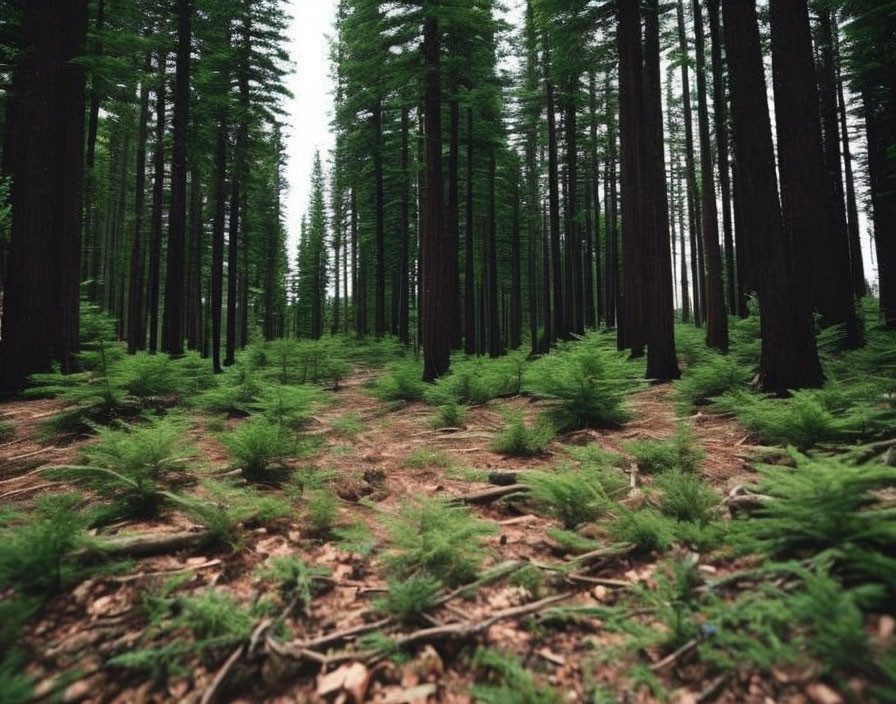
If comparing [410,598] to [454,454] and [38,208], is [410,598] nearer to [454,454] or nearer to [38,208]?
[454,454]

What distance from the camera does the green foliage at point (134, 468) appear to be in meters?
3.16

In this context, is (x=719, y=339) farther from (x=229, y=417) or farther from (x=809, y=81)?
(x=229, y=417)

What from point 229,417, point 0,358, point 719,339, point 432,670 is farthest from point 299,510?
point 719,339

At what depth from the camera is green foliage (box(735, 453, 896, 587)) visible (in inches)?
73.3

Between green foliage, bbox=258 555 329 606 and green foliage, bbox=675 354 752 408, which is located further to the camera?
green foliage, bbox=675 354 752 408

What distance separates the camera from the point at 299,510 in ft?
11.2

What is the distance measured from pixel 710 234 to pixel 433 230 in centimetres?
815

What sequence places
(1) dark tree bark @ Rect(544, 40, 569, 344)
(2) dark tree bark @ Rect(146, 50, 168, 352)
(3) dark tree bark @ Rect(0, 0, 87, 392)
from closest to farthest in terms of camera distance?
(3) dark tree bark @ Rect(0, 0, 87, 392) → (2) dark tree bark @ Rect(146, 50, 168, 352) → (1) dark tree bark @ Rect(544, 40, 569, 344)

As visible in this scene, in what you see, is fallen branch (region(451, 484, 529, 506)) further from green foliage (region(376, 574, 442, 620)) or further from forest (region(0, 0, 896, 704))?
green foliage (region(376, 574, 442, 620))

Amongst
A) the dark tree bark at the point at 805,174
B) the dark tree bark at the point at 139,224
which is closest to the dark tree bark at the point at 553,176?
the dark tree bark at the point at 805,174

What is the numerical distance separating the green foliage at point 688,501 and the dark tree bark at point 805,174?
18.4 feet

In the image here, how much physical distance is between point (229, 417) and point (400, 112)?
18.1 m

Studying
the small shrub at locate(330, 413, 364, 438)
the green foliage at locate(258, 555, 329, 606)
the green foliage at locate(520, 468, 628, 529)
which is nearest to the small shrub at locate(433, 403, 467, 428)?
the small shrub at locate(330, 413, 364, 438)

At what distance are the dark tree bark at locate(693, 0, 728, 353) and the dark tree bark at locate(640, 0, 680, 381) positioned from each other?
3705mm
